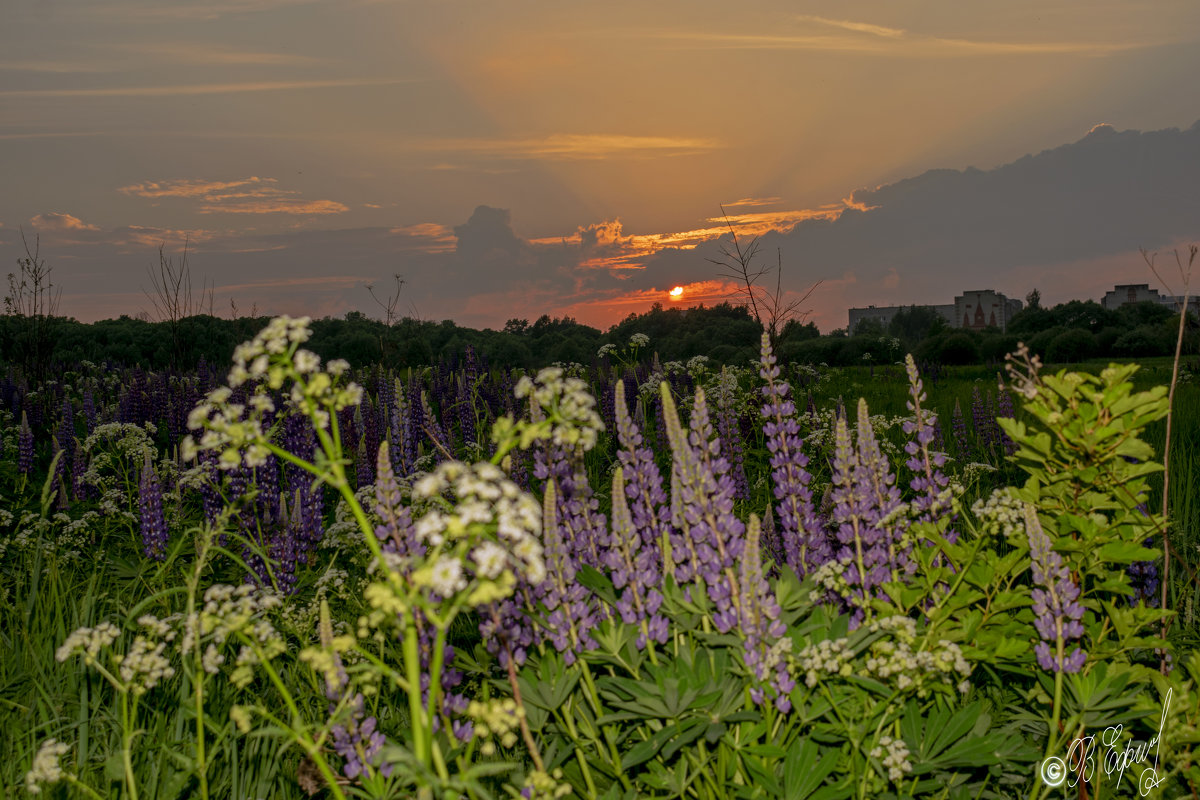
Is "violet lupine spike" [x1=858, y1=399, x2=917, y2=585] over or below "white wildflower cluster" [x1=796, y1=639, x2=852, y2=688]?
over

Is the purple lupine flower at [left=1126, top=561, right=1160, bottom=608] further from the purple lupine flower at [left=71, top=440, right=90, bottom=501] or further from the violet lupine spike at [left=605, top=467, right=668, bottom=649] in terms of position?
the purple lupine flower at [left=71, top=440, right=90, bottom=501]

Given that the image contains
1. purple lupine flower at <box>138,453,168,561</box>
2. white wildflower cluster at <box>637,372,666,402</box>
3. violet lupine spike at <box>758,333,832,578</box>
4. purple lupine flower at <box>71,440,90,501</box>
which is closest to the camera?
violet lupine spike at <box>758,333,832,578</box>

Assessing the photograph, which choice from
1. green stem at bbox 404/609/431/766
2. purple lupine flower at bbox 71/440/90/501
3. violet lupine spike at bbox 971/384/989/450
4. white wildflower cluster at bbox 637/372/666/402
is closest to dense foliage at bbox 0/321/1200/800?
green stem at bbox 404/609/431/766

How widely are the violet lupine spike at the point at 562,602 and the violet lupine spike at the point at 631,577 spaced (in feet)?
0.55

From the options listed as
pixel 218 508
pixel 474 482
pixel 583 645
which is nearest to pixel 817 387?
pixel 218 508

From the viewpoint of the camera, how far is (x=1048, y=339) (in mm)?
30703

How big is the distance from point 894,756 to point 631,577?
1.19 m

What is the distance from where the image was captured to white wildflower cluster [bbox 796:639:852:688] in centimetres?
288

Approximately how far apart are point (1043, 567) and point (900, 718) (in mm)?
882

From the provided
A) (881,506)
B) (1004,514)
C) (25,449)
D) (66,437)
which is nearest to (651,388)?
(881,506)

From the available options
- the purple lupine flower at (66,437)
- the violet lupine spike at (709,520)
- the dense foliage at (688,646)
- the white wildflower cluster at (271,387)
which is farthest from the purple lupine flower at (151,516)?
the violet lupine spike at (709,520)

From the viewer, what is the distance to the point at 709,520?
125 inches

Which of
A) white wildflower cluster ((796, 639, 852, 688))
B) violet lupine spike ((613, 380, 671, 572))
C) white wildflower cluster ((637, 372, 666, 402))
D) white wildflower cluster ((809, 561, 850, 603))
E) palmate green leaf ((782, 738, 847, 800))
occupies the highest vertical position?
white wildflower cluster ((637, 372, 666, 402))

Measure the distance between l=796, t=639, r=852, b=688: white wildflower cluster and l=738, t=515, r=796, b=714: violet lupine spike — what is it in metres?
0.09
